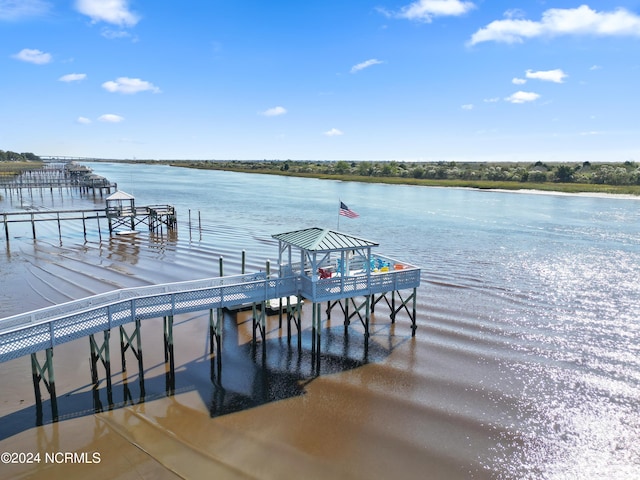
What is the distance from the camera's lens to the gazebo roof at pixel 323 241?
17.1m

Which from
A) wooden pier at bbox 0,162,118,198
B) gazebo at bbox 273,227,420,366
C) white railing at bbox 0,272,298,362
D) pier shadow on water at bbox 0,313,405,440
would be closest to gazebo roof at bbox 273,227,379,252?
gazebo at bbox 273,227,420,366

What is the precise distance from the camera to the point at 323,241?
17.4 metres

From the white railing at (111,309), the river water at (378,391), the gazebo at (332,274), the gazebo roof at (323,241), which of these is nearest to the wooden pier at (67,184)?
the river water at (378,391)

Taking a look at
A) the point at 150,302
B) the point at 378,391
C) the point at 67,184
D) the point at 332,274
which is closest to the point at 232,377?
the point at 150,302

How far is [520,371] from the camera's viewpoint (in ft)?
57.8

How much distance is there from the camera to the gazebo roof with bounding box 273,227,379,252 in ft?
56.0

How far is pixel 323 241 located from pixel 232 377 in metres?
6.14

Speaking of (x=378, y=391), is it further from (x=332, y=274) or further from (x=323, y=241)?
(x=323, y=241)

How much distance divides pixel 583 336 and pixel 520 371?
234 inches

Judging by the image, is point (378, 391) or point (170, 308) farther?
point (378, 391)

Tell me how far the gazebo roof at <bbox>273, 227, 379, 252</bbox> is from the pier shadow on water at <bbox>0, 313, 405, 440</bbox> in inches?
169

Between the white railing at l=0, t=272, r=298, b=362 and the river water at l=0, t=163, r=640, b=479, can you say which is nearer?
the river water at l=0, t=163, r=640, b=479

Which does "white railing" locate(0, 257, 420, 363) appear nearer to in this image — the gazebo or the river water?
the gazebo

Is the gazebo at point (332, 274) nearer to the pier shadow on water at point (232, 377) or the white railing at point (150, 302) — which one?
the white railing at point (150, 302)
